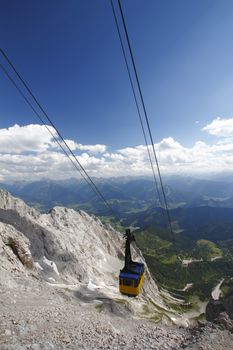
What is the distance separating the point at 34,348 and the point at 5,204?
67156 mm

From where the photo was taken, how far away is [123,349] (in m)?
18.3

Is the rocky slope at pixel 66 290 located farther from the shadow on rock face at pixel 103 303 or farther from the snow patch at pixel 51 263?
the shadow on rock face at pixel 103 303

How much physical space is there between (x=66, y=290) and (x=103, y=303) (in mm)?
9797

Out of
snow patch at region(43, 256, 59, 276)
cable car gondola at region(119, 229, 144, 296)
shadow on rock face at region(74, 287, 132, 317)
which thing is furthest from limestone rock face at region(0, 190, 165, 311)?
cable car gondola at region(119, 229, 144, 296)

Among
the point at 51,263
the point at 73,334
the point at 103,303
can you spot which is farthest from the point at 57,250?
the point at 73,334

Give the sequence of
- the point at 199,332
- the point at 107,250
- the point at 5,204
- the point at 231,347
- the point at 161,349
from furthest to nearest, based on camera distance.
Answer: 1. the point at 107,250
2. the point at 5,204
3. the point at 199,332
4. the point at 231,347
5. the point at 161,349

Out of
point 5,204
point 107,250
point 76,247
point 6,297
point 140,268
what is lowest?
point 107,250

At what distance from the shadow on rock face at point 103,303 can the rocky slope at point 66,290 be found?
22 cm

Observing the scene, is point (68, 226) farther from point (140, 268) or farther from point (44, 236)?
point (140, 268)

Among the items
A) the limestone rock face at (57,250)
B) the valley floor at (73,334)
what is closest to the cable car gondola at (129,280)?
the valley floor at (73,334)

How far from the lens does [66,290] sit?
55.8 meters

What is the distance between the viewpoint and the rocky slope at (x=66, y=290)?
1853cm

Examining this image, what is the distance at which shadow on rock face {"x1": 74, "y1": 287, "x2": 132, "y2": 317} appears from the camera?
50.1 metres

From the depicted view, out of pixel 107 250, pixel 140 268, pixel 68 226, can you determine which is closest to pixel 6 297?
pixel 140 268
